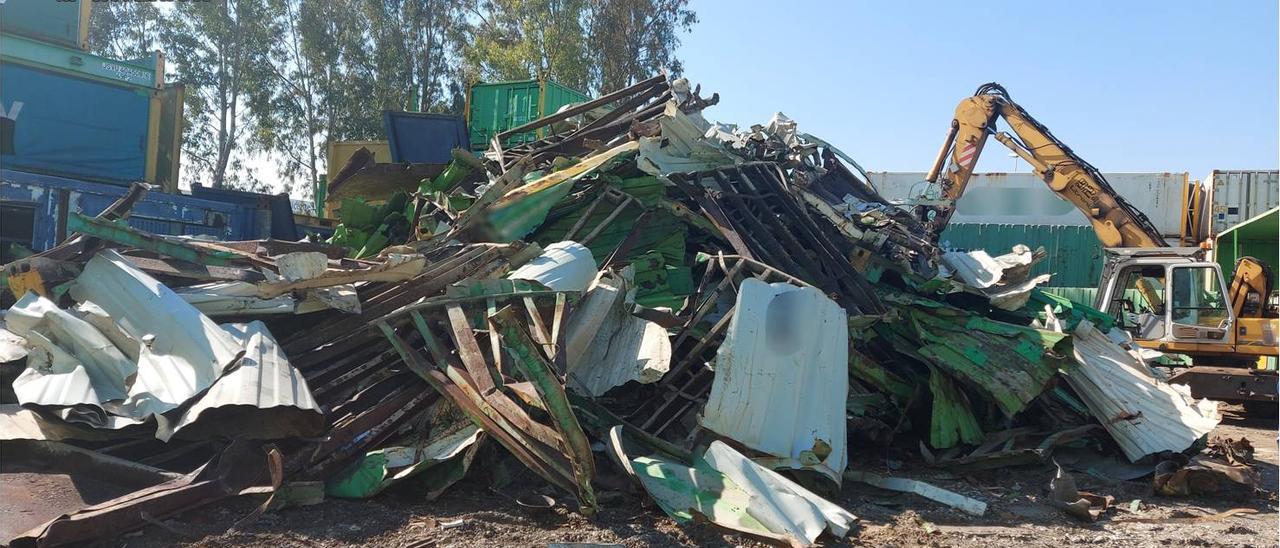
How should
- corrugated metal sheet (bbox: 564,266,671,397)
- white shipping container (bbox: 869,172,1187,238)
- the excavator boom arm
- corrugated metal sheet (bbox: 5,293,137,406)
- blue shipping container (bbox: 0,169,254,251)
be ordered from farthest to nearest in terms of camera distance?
white shipping container (bbox: 869,172,1187,238), the excavator boom arm, blue shipping container (bbox: 0,169,254,251), corrugated metal sheet (bbox: 564,266,671,397), corrugated metal sheet (bbox: 5,293,137,406)

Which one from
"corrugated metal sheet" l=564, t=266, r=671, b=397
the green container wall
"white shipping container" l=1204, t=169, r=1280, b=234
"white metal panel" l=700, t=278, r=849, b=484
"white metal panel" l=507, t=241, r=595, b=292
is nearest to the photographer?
"white metal panel" l=700, t=278, r=849, b=484

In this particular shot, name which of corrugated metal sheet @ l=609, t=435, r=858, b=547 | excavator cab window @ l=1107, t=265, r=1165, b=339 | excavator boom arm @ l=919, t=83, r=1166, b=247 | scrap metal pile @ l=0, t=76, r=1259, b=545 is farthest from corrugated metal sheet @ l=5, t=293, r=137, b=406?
excavator cab window @ l=1107, t=265, r=1165, b=339

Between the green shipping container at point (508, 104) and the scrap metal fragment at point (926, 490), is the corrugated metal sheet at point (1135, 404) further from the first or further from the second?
the green shipping container at point (508, 104)

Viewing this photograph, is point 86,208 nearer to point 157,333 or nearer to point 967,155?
point 157,333

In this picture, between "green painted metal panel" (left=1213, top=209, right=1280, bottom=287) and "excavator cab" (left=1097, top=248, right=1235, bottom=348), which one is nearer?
"excavator cab" (left=1097, top=248, right=1235, bottom=348)

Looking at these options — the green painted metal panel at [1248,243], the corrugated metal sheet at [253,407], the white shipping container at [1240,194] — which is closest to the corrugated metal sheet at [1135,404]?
the corrugated metal sheet at [253,407]

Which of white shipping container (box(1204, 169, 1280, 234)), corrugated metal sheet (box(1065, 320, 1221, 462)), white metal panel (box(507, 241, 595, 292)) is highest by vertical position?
white shipping container (box(1204, 169, 1280, 234))

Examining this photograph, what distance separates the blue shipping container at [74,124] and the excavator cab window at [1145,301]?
11.5 m

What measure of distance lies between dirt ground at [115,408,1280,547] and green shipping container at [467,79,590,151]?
30.1 ft

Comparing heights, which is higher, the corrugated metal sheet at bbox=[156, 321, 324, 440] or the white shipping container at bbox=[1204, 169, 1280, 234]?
the white shipping container at bbox=[1204, 169, 1280, 234]

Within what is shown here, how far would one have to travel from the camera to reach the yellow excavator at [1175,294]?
8633 millimetres

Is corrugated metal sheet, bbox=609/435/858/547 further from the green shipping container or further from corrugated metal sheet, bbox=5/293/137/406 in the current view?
the green shipping container

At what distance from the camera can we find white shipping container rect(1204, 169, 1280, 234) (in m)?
19.1

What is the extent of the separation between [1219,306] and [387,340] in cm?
857
